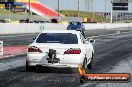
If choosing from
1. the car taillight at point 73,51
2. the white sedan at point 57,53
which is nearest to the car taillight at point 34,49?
the white sedan at point 57,53

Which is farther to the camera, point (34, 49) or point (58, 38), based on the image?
point (58, 38)

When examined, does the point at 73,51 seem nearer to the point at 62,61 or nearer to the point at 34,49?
the point at 62,61

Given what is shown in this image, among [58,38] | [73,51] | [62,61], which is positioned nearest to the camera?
[62,61]

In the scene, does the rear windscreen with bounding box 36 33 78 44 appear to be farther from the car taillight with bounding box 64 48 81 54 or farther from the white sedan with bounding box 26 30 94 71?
the car taillight with bounding box 64 48 81 54

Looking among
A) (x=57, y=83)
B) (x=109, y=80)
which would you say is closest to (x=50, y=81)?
(x=57, y=83)

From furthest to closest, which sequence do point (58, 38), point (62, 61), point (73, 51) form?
point (58, 38), point (73, 51), point (62, 61)

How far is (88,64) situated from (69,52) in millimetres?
2074

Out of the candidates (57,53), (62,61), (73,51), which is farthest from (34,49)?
(73,51)

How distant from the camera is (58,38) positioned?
15148mm

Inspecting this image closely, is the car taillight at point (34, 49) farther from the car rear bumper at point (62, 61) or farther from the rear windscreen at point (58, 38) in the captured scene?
the rear windscreen at point (58, 38)

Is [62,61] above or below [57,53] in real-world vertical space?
below

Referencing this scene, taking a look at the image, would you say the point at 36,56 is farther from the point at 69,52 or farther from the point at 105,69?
the point at 105,69

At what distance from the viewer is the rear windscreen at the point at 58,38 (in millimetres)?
15016

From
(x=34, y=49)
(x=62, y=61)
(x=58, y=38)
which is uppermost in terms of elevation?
(x=58, y=38)
